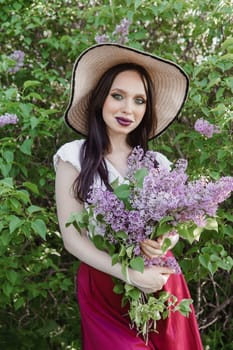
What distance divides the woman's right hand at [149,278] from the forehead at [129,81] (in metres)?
0.59

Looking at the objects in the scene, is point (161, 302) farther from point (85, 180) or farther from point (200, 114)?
point (200, 114)

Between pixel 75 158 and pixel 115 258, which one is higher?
pixel 75 158

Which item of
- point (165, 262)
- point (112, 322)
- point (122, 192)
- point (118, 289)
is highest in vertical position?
point (122, 192)

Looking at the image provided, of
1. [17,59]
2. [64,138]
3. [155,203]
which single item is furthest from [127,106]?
[17,59]

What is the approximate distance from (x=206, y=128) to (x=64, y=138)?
81cm

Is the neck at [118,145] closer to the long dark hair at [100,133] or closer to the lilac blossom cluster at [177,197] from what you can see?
the long dark hair at [100,133]

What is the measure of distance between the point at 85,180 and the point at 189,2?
1.26 meters

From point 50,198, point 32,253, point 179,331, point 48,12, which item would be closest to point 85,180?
point 179,331

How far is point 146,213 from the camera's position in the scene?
1.60 metres

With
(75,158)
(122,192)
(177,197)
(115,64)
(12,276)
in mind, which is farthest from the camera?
(12,276)

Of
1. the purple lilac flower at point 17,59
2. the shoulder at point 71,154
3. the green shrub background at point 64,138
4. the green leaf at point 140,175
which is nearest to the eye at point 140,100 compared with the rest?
the shoulder at point 71,154

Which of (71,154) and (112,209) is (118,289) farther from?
(71,154)

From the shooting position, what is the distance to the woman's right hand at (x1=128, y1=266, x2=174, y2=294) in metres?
1.77

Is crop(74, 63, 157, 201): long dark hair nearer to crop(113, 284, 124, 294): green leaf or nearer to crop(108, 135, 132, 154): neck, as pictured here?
crop(108, 135, 132, 154): neck
